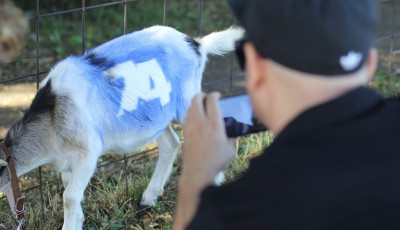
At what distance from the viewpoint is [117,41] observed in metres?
3.45

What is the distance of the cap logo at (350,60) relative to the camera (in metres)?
1.30

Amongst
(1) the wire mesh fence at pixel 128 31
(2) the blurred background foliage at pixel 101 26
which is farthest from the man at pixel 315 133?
(2) the blurred background foliage at pixel 101 26

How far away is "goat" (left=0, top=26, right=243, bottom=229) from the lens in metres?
3.16

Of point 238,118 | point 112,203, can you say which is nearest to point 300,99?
point 238,118

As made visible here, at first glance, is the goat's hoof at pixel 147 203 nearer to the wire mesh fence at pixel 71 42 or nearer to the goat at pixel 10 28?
the wire mesh fence at pixel 71 42

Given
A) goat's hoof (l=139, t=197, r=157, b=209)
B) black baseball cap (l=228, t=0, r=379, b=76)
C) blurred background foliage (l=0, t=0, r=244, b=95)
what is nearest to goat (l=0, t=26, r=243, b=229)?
goat's hoof (l=139, t=197, r=157, b=209)

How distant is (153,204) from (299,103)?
280 cm

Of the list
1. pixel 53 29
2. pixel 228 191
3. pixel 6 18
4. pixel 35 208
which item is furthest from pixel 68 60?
pixel 53 29

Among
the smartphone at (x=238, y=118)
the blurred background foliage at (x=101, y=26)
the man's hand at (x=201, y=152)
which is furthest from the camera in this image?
the blurred background foliage at (x=101, y=26)

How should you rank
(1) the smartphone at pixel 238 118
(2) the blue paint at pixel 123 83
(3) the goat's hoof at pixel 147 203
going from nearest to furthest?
1. (1) the smartphone at pixel 238 118
2. (2) the blue paint at pixel 123 83
3. (3) the goat's hoof at pixel 147 203

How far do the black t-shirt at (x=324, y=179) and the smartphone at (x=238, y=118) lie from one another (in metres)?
0.33

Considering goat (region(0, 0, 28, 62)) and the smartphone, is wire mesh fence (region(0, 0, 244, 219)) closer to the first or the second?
the smartphone

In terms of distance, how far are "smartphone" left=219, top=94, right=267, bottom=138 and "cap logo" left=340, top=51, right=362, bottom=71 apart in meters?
0.43

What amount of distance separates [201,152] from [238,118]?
0.35m
